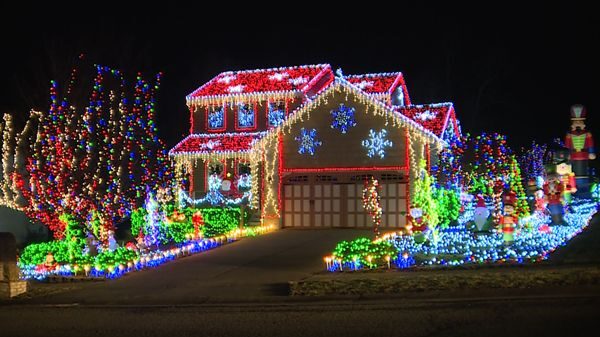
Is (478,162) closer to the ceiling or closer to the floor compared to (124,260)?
closer to the ceiling

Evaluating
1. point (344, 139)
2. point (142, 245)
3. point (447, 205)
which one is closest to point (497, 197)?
point (447, 205)

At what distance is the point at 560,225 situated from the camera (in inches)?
816

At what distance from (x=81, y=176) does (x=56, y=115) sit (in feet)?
6.81

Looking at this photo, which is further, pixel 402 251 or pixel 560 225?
pixel 560 225

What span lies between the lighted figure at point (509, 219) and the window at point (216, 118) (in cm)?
1727

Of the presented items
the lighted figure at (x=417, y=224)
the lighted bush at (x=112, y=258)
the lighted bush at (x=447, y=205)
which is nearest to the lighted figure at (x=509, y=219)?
the lighted figure at (x=417, y=224)

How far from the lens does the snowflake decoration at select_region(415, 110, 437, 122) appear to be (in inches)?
1100

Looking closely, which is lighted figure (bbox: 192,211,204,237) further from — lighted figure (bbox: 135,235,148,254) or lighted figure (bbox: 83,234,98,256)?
lighted figure (bbox: 83,234,98,256)

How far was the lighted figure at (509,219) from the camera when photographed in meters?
18.5

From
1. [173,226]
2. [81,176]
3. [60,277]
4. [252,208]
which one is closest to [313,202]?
[252,208]

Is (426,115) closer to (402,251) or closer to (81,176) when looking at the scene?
(402,251)

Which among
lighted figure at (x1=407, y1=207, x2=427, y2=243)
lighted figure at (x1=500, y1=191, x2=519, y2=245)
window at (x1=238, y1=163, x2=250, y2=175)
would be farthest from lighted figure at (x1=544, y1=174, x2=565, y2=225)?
window at (x1=238, y1=163, x2=250, y2=175)

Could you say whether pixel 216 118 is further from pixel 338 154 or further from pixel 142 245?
pixel 142 245

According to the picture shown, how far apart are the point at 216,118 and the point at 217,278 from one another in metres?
18.0
